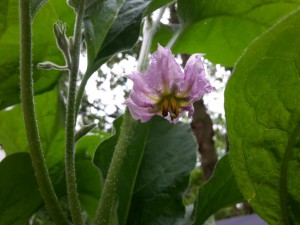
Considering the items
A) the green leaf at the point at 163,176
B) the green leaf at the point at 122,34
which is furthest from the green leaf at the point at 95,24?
the green leaf at the point at 163,176

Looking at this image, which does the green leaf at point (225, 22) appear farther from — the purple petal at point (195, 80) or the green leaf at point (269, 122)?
the green leaf at point (269, 122)

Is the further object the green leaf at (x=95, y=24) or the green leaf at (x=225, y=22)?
the green leaf at (x=225, y=22)

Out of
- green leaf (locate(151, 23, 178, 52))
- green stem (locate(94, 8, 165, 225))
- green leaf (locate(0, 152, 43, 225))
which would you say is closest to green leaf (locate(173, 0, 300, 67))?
green leaf (locate(151, 23, 178, 52))

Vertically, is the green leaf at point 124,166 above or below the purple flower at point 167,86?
below

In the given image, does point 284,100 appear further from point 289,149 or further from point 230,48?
point 230,48

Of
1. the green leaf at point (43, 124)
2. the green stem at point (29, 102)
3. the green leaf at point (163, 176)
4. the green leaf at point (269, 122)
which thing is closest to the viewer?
the green leaf at point (269, 122)

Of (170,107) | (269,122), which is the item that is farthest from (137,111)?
(269,122)

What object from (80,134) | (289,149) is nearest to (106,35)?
(80,134)

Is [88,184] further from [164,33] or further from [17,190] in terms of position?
[164,33]
